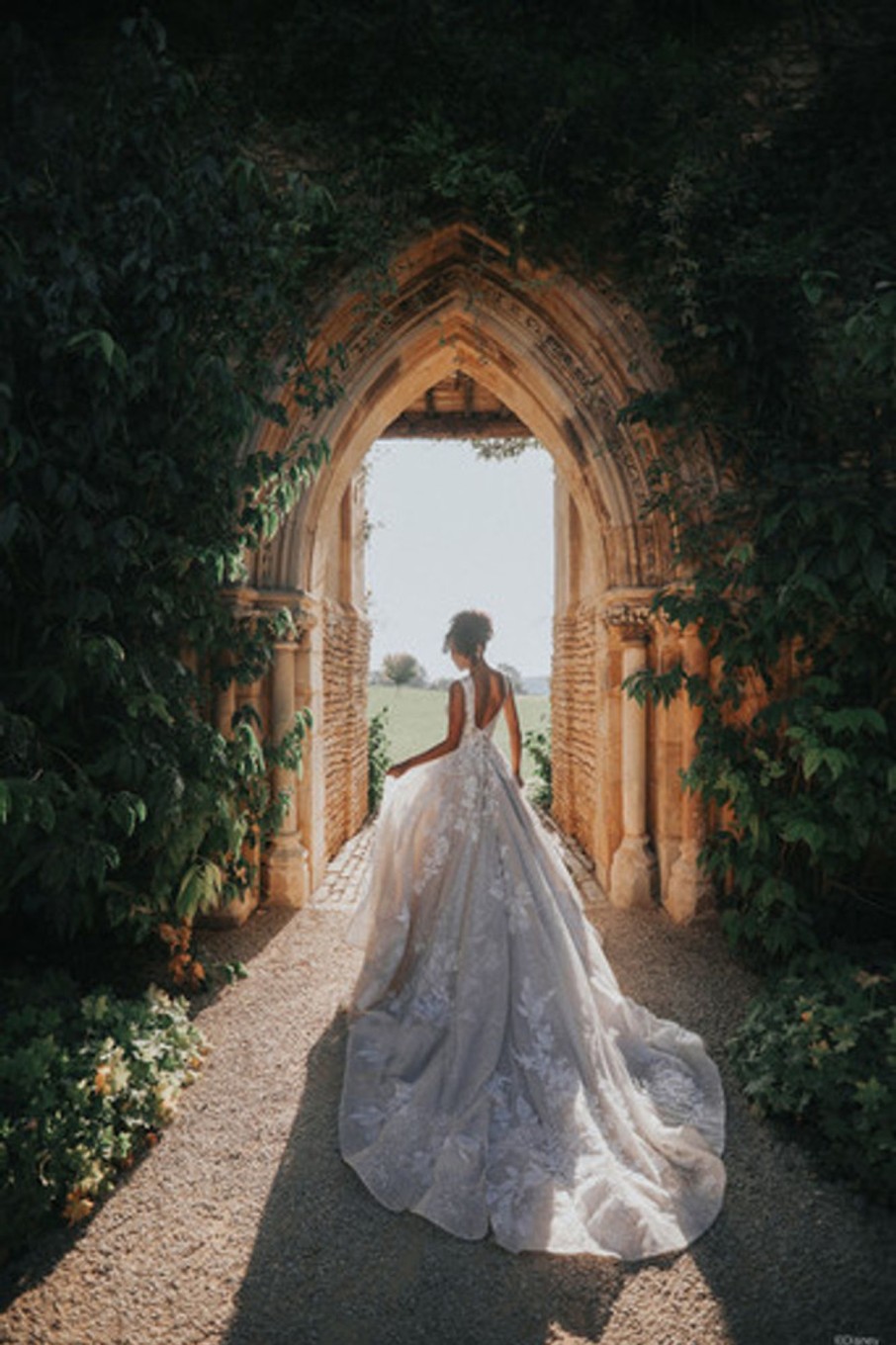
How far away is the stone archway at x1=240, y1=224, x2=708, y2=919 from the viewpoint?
14.0ft

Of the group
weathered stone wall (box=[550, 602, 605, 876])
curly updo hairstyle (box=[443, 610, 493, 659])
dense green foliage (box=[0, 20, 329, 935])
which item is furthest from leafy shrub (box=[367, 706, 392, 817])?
curly updo hairstyle (box=[443, 610, 493, 659])

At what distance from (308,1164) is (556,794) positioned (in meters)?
5.19

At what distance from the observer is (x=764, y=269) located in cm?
339

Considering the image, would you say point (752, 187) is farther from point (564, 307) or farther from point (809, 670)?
point (809, 670)

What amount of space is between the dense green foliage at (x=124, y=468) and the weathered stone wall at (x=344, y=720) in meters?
2.08

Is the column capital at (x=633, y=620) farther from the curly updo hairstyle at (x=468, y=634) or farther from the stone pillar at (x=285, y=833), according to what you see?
the stone pillar at (x=285, y=833)

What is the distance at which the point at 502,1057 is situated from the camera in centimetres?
247

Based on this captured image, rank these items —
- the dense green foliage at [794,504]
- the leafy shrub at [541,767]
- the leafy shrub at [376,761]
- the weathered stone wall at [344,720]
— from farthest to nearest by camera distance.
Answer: the leafy shrub at [541,767]
the leafy shrub at [376,761]
the weathered stone wall at [344,720]
the dense green foliage at [794,504]

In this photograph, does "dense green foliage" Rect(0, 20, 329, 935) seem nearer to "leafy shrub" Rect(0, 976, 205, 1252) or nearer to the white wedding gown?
"leafy shrub" Rect(0, 976, 205, 1252)

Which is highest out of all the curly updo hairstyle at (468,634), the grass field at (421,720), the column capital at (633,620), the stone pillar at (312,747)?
the column capital at (633,620)

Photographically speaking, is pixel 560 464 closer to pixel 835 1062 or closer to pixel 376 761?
pixel 835 1062

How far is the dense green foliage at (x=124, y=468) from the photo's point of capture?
2.61 metres

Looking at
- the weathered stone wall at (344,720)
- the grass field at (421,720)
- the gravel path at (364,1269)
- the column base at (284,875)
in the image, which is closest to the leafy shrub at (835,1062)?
the gravel path at (364,1269)

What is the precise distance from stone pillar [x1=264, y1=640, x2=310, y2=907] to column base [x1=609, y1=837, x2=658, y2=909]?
205cm
